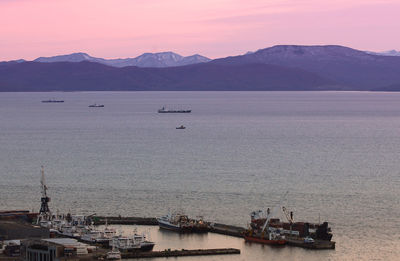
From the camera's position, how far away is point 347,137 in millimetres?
96188

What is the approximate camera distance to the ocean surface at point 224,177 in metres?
39.9

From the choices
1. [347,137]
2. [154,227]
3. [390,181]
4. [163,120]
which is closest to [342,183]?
[390,181]

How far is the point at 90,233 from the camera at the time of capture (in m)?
37.4

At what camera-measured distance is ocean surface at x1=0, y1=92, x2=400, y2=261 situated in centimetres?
3990

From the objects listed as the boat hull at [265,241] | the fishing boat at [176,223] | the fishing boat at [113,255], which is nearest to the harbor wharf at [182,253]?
the fishing boat at [113,255]

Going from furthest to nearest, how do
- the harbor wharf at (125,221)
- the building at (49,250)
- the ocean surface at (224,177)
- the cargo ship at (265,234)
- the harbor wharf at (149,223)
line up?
1. the harbor wharf at (125,221)
2. the ocean surface at (224,177)
3. the harbor wharf at (149,223)
4. the cargo ship at (265,234)
5. the building at (49,250)

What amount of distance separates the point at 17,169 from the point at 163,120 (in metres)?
71.6

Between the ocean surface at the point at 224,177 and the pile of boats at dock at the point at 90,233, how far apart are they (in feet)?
6.26

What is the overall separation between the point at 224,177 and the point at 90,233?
2085 cm

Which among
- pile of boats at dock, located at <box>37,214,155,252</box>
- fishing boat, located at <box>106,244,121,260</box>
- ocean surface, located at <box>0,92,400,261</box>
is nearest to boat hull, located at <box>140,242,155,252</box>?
pile of boats at dock, located at <box>37,214,155,252</box>

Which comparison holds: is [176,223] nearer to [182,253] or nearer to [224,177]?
[182,253]

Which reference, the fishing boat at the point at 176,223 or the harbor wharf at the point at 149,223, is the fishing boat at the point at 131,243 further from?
the harbor wharf at the point at 149,223

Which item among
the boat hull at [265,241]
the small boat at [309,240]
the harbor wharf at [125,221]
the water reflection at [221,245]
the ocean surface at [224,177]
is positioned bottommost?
the water reflection at [221,245]

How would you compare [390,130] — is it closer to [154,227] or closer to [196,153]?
[196,153]
